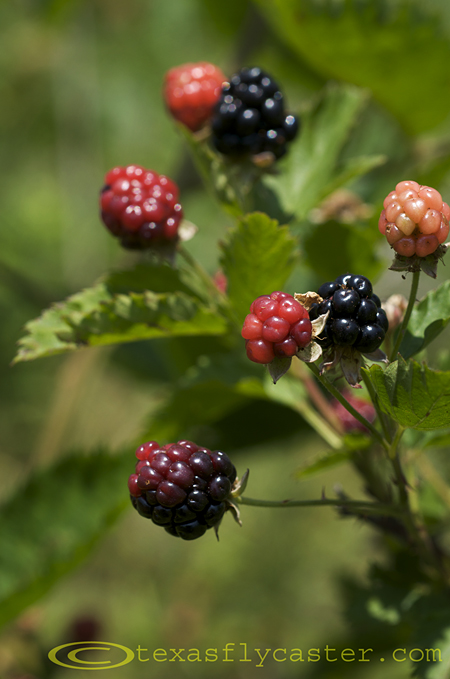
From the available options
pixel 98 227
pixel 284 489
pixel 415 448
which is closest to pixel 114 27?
pixel 98 227

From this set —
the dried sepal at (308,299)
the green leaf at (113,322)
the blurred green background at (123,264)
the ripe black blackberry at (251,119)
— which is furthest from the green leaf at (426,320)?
the blurred green background at (123,264)

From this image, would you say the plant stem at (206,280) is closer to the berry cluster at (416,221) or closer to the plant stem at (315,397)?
the plant stem at (315,397)

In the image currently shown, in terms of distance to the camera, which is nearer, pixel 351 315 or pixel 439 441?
pixel 351 315

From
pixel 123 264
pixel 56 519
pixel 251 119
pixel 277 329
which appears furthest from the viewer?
pixel 123 264

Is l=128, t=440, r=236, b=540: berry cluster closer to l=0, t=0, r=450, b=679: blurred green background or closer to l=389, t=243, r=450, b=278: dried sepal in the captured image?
l=389, t=243, r=450, b=278: dried sepal

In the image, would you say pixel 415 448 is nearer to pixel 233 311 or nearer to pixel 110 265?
pixel 233 311

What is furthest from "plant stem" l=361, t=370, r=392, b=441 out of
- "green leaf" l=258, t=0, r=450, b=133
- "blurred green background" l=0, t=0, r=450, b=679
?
"green leaf" l=258, t=0, r=450, b=133

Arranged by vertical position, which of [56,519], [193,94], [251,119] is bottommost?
[56,519]

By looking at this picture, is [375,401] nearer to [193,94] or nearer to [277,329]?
[277,329]

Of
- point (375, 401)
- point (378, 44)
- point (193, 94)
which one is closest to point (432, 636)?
point (375, 401)
